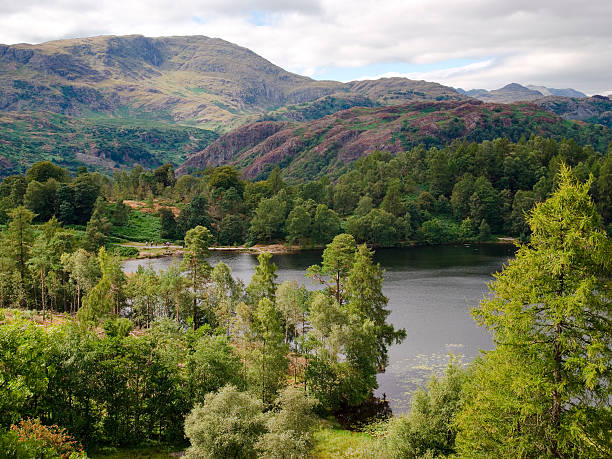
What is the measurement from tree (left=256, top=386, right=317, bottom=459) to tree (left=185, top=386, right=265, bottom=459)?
0.91 meters

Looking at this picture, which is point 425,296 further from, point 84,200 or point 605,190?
point 84,200

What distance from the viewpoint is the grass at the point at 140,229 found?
129 meters

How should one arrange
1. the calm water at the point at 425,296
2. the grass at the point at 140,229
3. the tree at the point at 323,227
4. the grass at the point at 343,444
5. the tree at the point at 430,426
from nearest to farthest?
1. the tree at the point at 430,426
2. the grass at the point at 343,444
3. the calm water at the point at 425,296
4. the grass at the point at 140,229
5. the tree at the point at 323,227

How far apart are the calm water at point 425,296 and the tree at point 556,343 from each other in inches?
499

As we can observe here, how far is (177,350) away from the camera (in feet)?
123

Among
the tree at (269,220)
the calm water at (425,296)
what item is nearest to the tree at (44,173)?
the calm water at (425,296)

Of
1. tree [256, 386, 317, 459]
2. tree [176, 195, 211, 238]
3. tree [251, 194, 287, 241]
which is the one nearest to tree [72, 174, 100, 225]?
tree [176, 195, 211, 238]

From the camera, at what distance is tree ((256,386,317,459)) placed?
27094 mm

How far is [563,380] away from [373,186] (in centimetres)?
14437

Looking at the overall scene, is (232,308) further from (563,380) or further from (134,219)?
(134,219)

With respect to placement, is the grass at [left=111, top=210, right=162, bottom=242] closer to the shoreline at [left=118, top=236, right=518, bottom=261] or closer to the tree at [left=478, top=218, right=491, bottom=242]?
the shoreline at [left=118, top=236, right=518, bottom=261]

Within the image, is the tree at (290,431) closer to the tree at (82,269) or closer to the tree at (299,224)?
the tree at (82,269)

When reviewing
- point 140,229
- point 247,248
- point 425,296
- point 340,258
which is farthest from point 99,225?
point 425,296

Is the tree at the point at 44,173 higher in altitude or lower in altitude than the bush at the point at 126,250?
higher
